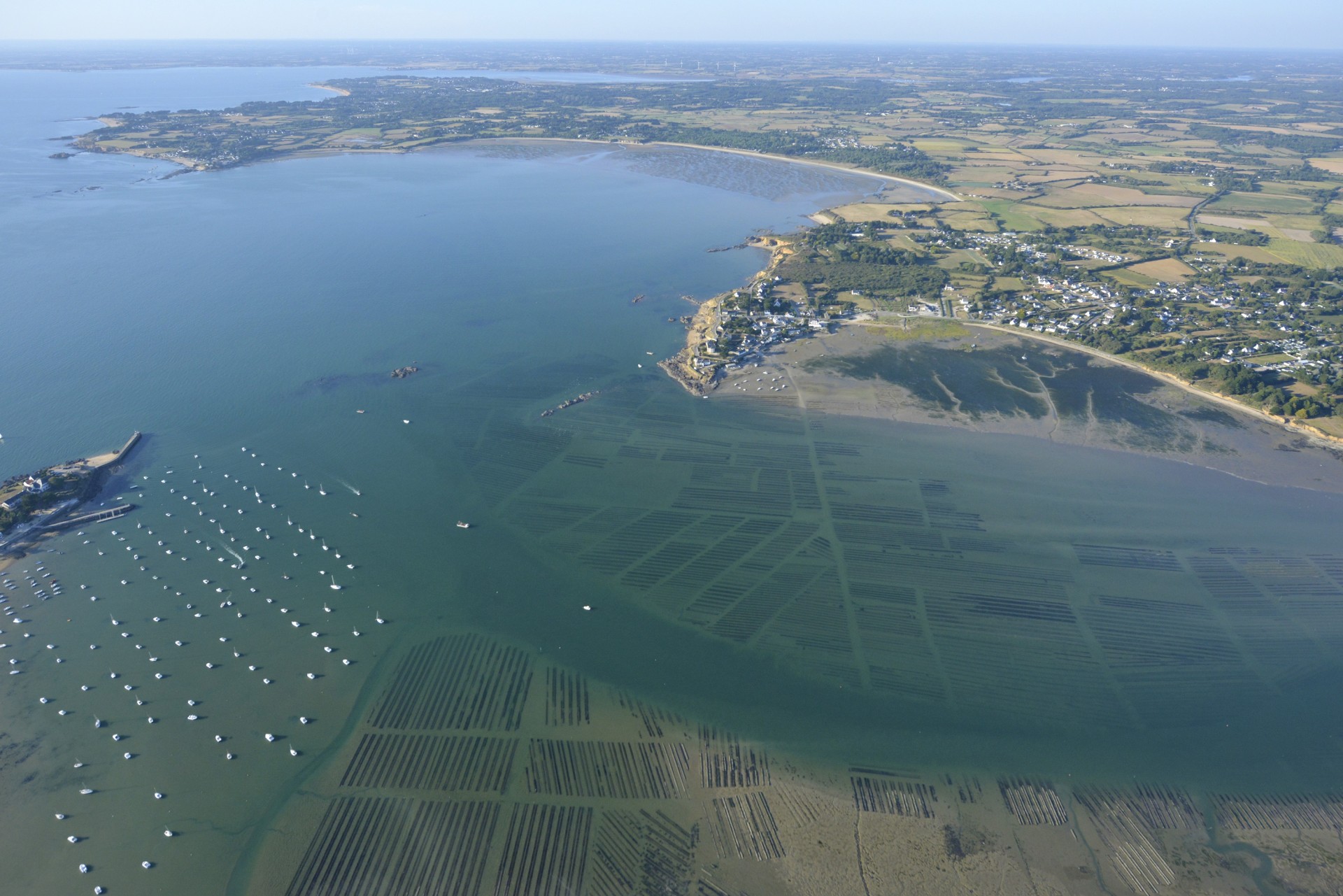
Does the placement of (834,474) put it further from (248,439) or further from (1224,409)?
(248,439)

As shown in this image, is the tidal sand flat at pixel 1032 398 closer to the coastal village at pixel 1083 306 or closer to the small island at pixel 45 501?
the coastal village at pixel 1083 306

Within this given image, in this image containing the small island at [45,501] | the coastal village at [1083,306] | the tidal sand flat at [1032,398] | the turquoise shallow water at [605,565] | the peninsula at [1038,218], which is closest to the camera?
the turquoise shallow water at [605,565]

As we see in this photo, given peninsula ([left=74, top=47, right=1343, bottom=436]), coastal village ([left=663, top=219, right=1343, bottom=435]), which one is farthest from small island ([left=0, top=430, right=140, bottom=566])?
peninsula ([left=74, top=47, right=1343, bottom=436])

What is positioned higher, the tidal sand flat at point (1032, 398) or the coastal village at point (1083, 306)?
the coastal village at point (1083, 306)

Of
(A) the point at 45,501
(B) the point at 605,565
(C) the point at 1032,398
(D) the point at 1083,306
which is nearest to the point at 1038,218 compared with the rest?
(D) the point at 1083,306

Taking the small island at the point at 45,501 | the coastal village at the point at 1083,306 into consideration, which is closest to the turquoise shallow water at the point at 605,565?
the small island at the point at 45,501

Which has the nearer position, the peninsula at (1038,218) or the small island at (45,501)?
the small island at (45,501)

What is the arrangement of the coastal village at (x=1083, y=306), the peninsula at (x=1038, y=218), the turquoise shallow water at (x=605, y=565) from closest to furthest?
the turquoise shallow water at (x=605, y=565) < the coastal village at (x=1083, y=306) < the peninsula at (x=1038, y=218)

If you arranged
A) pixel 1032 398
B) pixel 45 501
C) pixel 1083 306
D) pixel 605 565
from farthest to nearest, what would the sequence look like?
1. pixel 1083 306
2. pixel 1032 398
3. pixel 45 501
4. pixel 605 565

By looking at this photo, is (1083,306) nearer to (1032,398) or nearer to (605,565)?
(1032,398)
